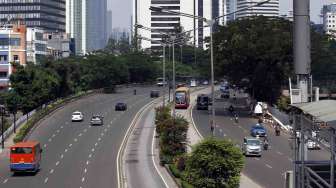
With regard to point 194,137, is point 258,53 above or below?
above

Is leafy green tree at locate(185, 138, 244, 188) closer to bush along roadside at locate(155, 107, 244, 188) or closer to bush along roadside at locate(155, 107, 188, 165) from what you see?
bush along roadside at locate(155, 107, 244, 188)

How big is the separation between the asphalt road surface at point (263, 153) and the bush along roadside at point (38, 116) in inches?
695

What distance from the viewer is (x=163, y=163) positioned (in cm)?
5862

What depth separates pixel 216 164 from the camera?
3516 cm

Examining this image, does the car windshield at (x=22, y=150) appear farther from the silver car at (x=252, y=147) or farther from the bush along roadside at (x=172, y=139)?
the silver car at (x=252, y=147)

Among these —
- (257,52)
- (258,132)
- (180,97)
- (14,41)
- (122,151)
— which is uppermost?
(14,41)

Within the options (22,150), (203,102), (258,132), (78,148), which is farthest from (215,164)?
(203,102)

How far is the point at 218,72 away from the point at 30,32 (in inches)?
2765

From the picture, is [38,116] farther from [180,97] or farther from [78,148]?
[180,97]

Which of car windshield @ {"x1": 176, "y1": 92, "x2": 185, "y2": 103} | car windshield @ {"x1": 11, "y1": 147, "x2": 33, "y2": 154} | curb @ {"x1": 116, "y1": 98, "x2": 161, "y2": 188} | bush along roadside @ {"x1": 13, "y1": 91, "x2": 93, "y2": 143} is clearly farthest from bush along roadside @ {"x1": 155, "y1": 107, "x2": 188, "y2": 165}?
car windshield @ {"x1": 176, "y1": 92, "x2": 185, "y2": 103}

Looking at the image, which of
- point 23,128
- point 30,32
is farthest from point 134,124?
point 30,32

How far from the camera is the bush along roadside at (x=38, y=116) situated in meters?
76.0

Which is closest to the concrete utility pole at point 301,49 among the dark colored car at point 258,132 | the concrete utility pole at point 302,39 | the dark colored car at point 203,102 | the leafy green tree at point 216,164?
the concrete utility pole at point 302,39

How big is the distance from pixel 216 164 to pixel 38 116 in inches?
2259
